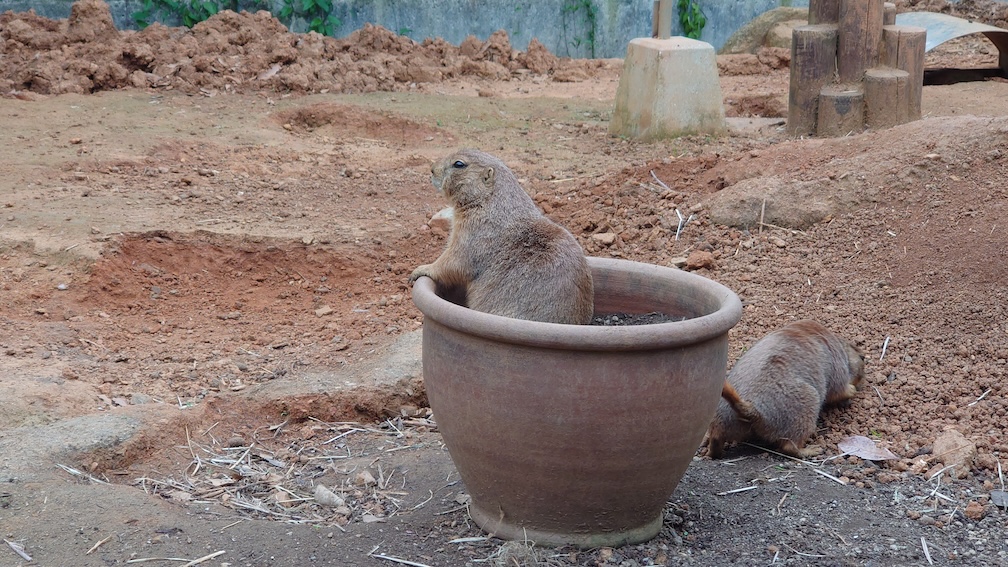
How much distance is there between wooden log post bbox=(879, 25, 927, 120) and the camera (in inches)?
342

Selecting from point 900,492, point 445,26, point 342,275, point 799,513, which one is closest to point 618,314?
point 799,513

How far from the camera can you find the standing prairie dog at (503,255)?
3.78m

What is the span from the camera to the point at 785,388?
4.43 meters

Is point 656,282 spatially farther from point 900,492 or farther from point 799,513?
point 900,492

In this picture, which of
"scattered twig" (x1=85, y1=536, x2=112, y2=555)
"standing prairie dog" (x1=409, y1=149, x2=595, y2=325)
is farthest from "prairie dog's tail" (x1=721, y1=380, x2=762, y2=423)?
"scattered twig" (x1=85, y1=536, x2=112, y2=555)

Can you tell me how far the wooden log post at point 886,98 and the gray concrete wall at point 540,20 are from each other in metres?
5.09

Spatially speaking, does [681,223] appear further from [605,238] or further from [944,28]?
[944,28]

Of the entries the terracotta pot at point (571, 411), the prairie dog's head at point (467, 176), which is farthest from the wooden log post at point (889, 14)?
the terracotta pot at point (571, 411)

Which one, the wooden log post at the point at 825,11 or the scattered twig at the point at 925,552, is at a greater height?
the wooden log post at the point at 825,11

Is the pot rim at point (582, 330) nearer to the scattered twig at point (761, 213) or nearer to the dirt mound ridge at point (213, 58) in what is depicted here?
the scattered twig at point (761, 213)

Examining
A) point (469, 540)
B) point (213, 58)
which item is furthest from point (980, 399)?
point (213, 58)

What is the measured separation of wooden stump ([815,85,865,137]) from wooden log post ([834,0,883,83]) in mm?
174

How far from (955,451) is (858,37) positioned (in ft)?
17.8

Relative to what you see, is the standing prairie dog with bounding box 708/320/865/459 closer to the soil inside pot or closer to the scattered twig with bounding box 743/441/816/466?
the scattered twig with bounding box 743/441/816/466
